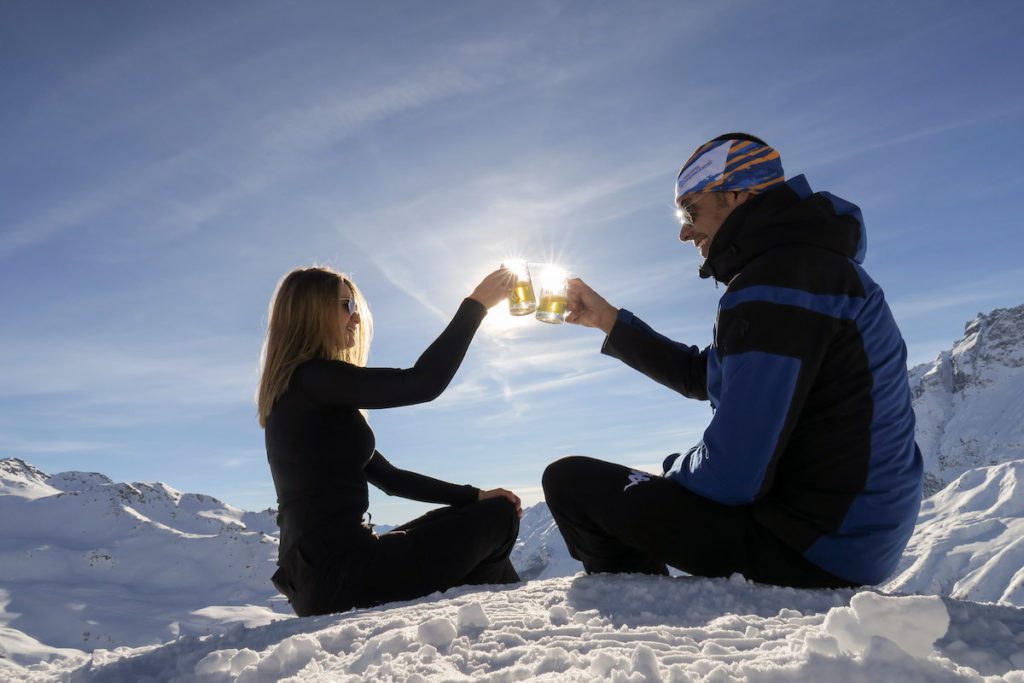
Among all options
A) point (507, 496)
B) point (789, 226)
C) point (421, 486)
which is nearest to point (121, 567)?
point (421, 486)

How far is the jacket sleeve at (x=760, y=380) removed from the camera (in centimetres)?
268

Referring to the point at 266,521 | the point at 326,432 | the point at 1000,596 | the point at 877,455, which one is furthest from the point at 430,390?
the point at 266,521

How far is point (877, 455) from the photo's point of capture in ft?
9.34

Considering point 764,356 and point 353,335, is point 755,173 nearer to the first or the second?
point 764,356

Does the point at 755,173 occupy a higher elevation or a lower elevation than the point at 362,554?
higher

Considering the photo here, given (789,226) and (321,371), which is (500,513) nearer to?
(321,371)

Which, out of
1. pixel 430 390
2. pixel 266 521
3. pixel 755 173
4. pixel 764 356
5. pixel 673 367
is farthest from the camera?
pixel 266 521

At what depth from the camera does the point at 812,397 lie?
2865mm

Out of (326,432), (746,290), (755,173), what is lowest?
(326,432)

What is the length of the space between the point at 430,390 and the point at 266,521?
651ft

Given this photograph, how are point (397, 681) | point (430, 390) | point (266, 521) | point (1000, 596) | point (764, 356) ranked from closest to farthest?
point (397, 681) < point (764, 356) < point (430, 390) < point (1000, 596) < point (266, 521)

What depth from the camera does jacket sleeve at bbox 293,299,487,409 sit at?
3.66 meters

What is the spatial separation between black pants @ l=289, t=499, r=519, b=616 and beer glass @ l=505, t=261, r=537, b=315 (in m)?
1.22

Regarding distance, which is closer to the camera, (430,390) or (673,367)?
(430,390)
